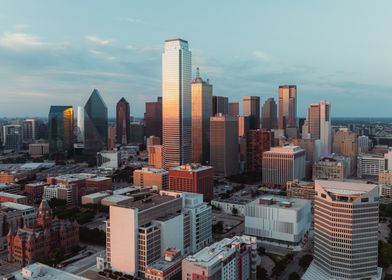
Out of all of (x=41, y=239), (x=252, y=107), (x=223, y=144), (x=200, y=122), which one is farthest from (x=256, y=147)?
(x=41, y=239)

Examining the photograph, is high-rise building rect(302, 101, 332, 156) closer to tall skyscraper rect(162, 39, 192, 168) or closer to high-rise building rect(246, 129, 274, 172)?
high-rise building rect(246, 129, 274, 172)

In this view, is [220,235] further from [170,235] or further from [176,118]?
[176,118]

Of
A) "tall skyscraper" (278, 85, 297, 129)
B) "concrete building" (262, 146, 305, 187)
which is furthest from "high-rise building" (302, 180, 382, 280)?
"tall skyscraper" (278, 85, 297, 129)

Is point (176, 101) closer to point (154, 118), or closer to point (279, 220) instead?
point (279, 220)

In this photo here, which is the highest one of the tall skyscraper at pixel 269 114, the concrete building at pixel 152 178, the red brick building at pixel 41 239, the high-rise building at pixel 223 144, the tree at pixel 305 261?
the tall skyscraper at pixel 269 114

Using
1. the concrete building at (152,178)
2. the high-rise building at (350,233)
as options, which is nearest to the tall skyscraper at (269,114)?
the concrete building at (152,178)

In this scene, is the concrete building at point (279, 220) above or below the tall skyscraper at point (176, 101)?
below

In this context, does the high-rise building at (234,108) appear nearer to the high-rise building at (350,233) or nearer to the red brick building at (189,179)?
the red brick building at (189,179)
